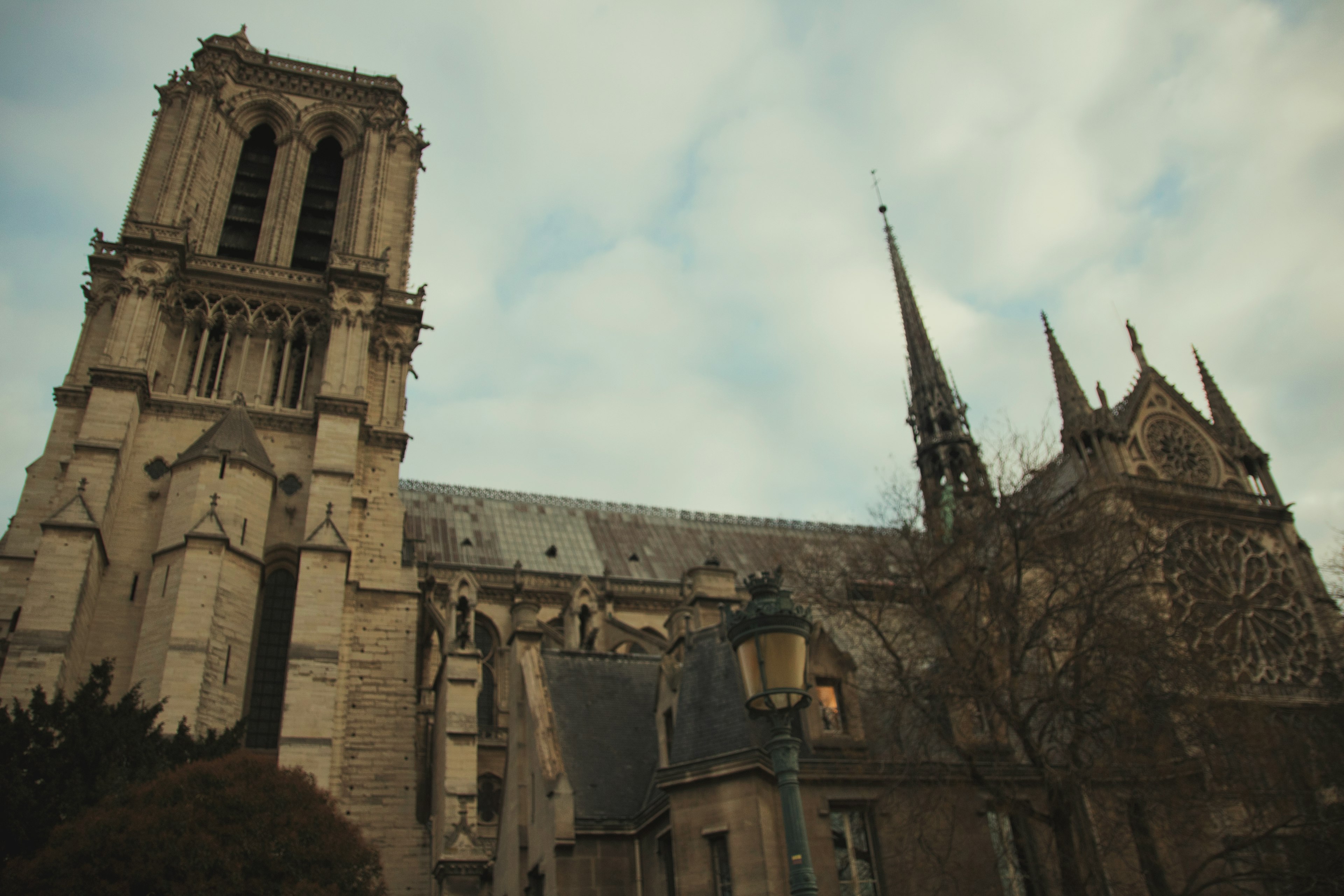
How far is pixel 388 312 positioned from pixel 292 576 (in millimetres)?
11279

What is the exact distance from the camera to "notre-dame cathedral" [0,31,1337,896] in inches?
618

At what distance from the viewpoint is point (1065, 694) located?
48.1 feet

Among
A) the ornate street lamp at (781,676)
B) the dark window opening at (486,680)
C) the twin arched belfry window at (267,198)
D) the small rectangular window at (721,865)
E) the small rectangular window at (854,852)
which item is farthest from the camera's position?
the twin arched belfry window at (267,198)

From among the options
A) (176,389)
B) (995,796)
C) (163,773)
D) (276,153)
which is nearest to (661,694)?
(995,796)

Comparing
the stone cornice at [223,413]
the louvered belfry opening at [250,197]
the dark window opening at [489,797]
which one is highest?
the louvered belfry opening at [250,197]

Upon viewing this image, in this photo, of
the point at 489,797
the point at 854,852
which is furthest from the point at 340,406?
the point at 854,852

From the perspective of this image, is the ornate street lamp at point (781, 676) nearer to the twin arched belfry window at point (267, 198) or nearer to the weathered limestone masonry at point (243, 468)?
the weathered limestone masonry at point (243, 468)

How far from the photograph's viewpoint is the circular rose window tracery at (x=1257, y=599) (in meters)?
27.4

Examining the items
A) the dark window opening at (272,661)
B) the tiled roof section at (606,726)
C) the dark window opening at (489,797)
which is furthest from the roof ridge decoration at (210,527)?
the tiled roof section at (606,726)

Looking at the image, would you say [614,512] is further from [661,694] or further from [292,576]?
[661,694]

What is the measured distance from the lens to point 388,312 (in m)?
36.0

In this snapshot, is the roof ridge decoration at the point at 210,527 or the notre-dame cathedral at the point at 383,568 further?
the roof ridge decoration at the point at 210,527

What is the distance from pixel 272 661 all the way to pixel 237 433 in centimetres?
673

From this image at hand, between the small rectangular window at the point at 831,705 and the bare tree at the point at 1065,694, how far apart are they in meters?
0.55
